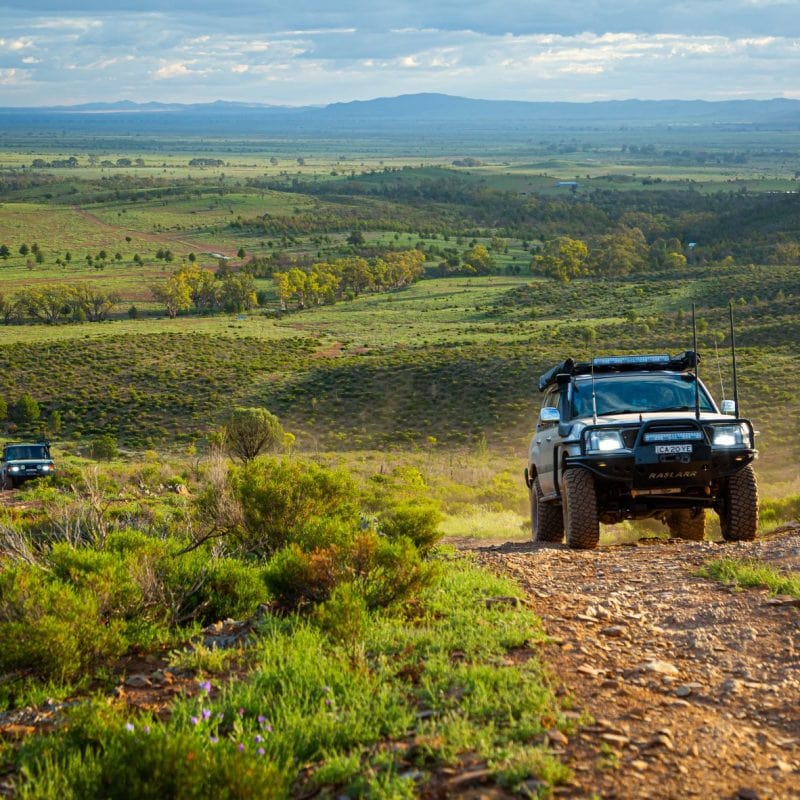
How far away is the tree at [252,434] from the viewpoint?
32.0 meters

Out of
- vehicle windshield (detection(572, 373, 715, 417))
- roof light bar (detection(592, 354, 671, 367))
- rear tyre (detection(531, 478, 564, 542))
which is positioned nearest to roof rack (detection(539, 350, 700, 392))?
roof light bar (detection(592, 354, 671, 367))

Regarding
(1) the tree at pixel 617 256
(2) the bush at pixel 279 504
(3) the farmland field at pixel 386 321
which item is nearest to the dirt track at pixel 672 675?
(2) the bush at pixel 279 504

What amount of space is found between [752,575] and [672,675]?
225 cm

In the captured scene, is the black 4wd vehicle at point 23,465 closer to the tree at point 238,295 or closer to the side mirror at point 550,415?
the side mirror at point 550,415

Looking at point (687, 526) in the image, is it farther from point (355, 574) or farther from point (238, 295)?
point (238, 295)

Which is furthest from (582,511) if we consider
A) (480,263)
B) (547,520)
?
(480,263)

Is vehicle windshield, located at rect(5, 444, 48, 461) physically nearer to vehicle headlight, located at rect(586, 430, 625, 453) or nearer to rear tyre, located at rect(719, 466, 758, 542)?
vehicle headlight, located at rect(586, 430, 625, 453)

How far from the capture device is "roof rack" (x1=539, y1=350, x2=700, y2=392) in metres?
10.9

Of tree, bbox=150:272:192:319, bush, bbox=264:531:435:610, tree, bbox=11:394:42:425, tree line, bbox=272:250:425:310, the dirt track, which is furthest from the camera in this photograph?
tree line, bbox=272:250:425:310

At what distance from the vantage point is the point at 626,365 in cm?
1110

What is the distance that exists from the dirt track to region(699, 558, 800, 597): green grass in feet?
0.37

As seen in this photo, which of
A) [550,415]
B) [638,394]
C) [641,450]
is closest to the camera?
[641,450]

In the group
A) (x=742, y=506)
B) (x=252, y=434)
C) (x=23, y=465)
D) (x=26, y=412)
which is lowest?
(x=26, y=412)

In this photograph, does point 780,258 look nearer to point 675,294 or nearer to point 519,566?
point 675,294
